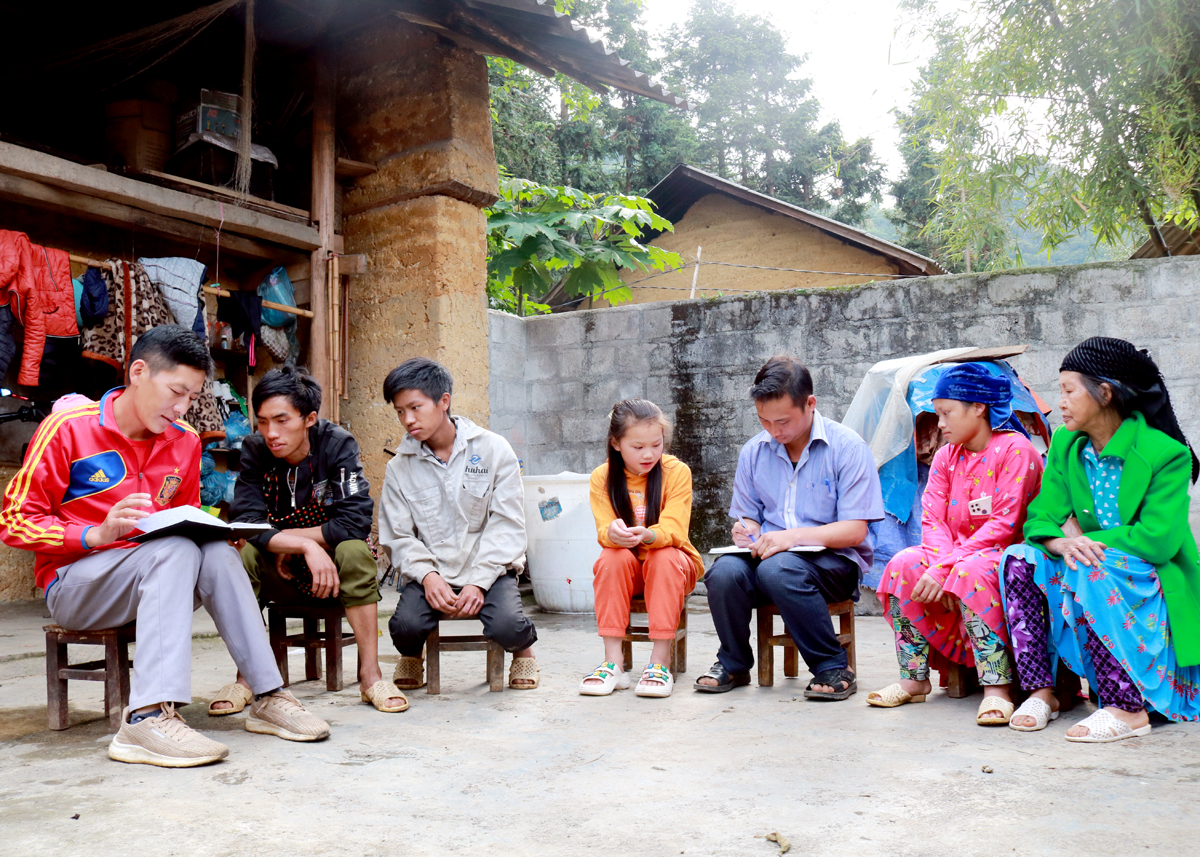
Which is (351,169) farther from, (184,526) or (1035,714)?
(1035,714)

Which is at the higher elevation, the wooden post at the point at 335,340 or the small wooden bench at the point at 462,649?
the wooden post at the point at 335,340

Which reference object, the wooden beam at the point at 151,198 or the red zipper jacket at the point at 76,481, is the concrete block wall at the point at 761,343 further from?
the red zipper jacket at the point at 76,481

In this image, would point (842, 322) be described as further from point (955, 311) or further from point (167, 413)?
point (167, 413)

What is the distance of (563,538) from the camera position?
5141 millimetres

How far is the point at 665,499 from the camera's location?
11.3ft

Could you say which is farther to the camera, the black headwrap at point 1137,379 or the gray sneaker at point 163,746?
the black headwrap at point 1137,379

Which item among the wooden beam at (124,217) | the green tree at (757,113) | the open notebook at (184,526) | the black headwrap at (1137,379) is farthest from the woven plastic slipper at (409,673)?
the green tree at (757,113)

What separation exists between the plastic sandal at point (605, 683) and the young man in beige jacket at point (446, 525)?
245mm

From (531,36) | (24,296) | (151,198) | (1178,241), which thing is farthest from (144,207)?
(1178,241)

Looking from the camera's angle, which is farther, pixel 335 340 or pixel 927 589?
pixel 335 340

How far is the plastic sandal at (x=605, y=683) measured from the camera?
126 inches

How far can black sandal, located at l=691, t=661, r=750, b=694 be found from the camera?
3.25 m

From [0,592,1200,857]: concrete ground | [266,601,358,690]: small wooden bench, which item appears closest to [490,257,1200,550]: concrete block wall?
[0,592,1200,857]: concrete ground

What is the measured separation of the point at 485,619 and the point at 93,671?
1.20 metres
